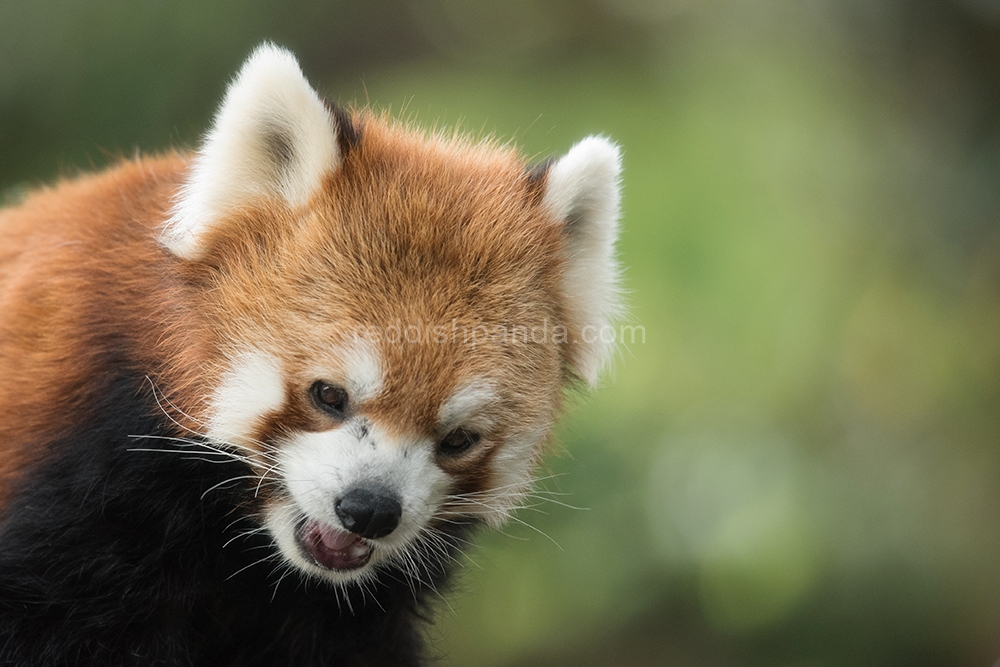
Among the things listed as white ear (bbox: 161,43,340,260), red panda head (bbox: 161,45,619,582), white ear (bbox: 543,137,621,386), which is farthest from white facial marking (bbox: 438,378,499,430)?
white ear (bbox: 161,43,340,260)

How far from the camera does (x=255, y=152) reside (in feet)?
7.39

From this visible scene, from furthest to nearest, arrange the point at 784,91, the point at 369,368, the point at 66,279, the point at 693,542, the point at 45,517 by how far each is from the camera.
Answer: the point at 784,91, the point at 693,542, the point at 66,279, the point at 45,517, the point at 369,368

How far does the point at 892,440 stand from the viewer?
462 centimetres

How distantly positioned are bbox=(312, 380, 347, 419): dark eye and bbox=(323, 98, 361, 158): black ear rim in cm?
60

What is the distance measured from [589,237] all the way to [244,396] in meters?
1.03

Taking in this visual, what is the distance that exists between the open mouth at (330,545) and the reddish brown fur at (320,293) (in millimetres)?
280

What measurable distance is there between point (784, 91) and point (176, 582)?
159 inches

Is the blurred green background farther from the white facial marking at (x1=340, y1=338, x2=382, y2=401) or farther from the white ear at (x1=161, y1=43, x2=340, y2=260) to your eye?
the white facial marking at (x1=340, y1=338, x2=382, y2=401)

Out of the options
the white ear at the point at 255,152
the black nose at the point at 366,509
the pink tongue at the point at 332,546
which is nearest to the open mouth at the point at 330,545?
the pink tongue at the point at 332,546

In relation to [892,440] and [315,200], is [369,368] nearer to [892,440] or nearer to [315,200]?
[315,200]

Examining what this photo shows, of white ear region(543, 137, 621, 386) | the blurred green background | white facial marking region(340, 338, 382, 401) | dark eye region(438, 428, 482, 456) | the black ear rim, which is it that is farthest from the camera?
the blurred green background

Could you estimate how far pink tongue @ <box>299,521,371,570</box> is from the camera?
2.22 m

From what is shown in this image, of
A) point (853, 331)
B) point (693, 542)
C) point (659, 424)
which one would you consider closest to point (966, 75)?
point (853, 331)

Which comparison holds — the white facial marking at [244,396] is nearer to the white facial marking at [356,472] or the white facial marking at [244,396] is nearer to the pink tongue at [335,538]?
the white facial marking at [356,472]
